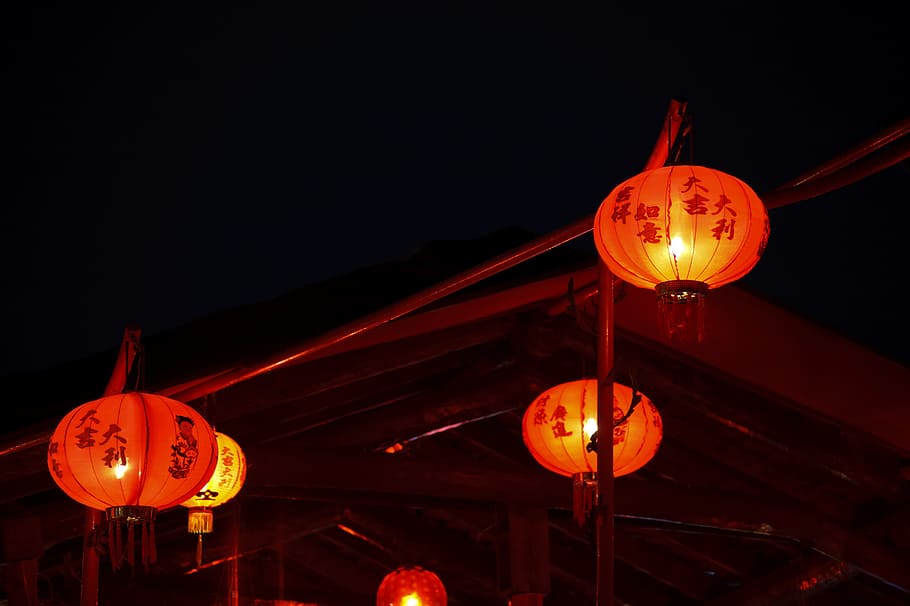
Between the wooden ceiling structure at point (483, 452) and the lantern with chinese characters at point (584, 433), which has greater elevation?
the wooden ceiling structure at point (483, 452)

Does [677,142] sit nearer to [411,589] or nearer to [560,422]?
[560,422]

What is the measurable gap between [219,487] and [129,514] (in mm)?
1400

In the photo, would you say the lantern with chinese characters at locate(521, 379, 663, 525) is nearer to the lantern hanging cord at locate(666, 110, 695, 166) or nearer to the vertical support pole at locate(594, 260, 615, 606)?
the vertical support pole at locate(594, 260, 615, 606)

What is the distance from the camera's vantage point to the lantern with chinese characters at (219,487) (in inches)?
200

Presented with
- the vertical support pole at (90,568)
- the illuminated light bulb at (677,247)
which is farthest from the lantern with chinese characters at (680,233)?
the vertical support pole at (90,568)

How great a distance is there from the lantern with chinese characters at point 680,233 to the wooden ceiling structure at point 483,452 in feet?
1.87

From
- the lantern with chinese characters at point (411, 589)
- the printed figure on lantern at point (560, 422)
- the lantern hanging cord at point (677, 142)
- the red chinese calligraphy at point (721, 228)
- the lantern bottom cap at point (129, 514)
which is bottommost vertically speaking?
the lantern bottom cap at point (129, 514)

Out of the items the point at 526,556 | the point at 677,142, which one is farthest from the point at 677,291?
the point at 526,556

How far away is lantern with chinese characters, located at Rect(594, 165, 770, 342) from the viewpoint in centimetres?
300

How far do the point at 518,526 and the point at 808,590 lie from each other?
8.00ft

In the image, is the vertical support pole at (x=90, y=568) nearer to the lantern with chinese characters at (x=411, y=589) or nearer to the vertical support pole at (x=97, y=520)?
the vertical support pole at (x=97, y=520)

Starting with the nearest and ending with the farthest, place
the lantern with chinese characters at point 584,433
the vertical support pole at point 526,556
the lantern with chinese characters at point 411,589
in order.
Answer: the lantern with chinese characters at point 584,433 < the vertical support pole at point 526,556 < the lantern with chinese characters at point 411,589

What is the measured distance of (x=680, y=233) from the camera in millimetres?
2998

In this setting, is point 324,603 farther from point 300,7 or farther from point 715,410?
point 300,7
